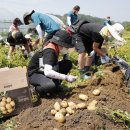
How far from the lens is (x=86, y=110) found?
4.87 m

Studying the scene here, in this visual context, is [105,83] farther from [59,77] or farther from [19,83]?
[19,83]

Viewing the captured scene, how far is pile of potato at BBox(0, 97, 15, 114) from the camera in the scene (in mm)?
5164

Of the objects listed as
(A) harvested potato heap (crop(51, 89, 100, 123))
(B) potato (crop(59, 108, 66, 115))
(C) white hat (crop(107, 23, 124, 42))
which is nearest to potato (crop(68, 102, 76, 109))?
(A) harvested potato heap (crop(51, 89, 100, 123))

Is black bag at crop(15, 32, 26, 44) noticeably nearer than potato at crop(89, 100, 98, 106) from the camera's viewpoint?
No

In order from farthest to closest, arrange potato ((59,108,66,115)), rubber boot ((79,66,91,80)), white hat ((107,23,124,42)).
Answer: rubber boot ((79,66,91,80)) < white hat ((107,23,124,42)) < potato ((59,108,66,115))

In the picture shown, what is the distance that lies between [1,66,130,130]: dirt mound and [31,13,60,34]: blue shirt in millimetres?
2664

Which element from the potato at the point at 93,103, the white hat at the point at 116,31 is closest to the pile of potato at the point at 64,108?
the potato at the point at 93,103

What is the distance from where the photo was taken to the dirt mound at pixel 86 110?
14.8 feet

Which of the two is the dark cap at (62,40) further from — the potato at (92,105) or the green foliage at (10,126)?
the green foliage at (10,126)

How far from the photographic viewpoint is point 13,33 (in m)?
11.6

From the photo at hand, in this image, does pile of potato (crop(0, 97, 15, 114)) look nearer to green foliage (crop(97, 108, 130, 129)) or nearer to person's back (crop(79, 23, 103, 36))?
green foliage (crop(97, 108, 130, 129))

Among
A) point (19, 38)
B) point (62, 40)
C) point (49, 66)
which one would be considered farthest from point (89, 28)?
point (19, 38)

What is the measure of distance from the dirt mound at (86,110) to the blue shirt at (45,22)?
266 centimetres

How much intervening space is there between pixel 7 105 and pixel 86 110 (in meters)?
1.15
